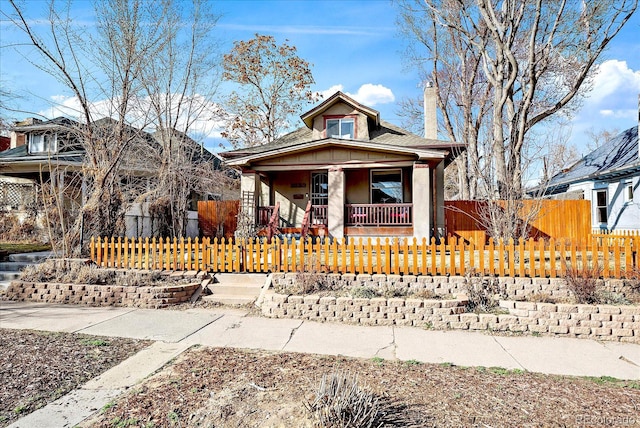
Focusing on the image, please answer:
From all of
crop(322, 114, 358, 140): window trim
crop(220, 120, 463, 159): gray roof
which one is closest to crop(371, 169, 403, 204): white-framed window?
crop(220, 120, 463, 159): gray roof

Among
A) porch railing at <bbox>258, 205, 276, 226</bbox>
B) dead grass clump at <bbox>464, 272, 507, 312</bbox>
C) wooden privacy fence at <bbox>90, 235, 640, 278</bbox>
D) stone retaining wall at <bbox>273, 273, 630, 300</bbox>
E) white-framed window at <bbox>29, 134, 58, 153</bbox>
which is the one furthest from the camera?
white-framed window at <bbox>29, 134, 58, 153</bbox>

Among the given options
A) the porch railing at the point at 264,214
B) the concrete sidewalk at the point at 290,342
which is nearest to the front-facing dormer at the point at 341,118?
the porch railing at the point at 264,214

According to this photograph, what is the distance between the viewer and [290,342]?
5.04 m

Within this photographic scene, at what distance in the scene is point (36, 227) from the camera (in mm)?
13930

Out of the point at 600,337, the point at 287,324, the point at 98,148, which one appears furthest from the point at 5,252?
the point at 600,337

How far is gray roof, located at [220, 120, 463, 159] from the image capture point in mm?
13359

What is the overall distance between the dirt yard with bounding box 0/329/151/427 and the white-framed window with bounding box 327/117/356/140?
38.8 feet

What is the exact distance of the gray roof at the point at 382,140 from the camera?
13.4 meters

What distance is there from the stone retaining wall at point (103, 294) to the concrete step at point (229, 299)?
425 mm

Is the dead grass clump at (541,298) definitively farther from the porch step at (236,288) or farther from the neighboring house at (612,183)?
the neighboring house at (612,183)

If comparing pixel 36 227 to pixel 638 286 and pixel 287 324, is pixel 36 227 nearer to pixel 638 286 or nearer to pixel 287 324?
pixel 287 324

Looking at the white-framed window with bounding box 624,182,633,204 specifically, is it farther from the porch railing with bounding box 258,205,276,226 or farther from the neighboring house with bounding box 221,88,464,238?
the porch railing with bounding box 258,205,276,226

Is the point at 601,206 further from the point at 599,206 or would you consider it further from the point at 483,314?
the point at 483,314

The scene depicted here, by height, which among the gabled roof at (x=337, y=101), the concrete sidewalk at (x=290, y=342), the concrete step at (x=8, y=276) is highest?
the gabled roof at (x=337, y=101)
